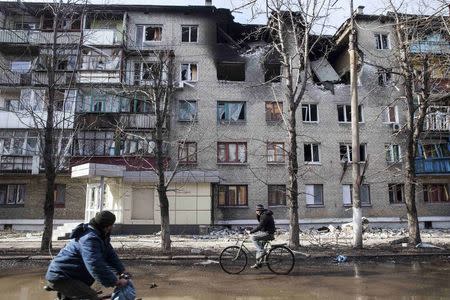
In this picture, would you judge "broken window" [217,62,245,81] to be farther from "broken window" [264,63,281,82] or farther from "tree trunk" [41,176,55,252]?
"tree trunk" [41,176,55,252]

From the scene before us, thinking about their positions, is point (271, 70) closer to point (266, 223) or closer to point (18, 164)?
point (18, 164)

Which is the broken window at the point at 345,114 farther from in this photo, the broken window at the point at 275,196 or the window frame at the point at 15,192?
the window frame at the point at 15,192

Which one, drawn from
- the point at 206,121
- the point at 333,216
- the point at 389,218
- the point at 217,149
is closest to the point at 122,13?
A: the point at 206,121

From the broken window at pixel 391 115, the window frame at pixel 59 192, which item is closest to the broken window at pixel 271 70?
the broken window at pixel 391 115

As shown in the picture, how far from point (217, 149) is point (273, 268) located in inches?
706

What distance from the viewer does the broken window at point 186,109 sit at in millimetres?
28280

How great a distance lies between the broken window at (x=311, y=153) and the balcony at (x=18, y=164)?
17.9 m

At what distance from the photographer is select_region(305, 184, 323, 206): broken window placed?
1109 inches

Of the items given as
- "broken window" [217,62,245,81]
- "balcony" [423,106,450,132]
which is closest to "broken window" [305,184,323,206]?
"balcony" [423,106,450,132]

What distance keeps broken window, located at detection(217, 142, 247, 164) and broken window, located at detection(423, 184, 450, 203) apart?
526 inches

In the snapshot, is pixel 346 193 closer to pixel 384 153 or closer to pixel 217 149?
pixel 384 153

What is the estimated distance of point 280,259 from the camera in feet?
34.7

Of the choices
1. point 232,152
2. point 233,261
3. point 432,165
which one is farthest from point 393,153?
point 233,261

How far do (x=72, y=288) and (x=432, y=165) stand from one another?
29211mm
